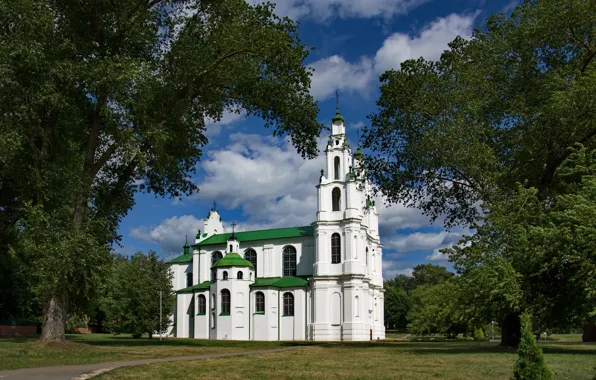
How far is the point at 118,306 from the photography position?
53312mm

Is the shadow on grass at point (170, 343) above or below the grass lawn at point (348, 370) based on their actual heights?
below

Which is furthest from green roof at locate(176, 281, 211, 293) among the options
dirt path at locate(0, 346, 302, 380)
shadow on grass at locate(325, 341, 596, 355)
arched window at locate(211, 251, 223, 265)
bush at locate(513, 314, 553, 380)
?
bush at locate(513, 314, 553, 380)

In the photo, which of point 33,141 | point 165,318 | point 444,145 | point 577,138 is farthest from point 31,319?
point 577,138

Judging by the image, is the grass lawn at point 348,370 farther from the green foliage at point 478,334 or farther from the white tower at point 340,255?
the green foliage at point 478,334

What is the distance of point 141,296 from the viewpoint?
51781 millimetres

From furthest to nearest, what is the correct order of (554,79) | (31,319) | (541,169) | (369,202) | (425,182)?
(369,202) → (31,319) → (425,182) → (541,169) → (554,79)

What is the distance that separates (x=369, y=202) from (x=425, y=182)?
35362 millimetres

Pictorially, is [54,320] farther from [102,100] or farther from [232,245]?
[232,245]

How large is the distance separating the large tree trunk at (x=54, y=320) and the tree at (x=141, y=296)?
2785 cm

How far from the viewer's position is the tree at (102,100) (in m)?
21.3

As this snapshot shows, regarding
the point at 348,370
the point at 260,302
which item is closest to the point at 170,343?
the point at 260,302

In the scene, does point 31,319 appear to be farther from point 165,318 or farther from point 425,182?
point 425,182

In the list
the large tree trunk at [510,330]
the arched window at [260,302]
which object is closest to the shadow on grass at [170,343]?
the large tree trunk at [510,330]

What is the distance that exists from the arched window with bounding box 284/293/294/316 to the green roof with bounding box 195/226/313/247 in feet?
21.7
